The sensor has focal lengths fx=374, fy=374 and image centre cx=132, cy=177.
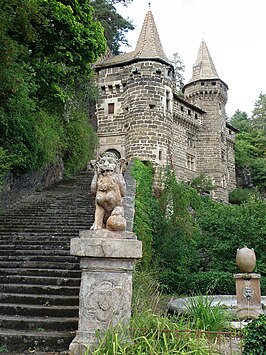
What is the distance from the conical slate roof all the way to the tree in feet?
23.4

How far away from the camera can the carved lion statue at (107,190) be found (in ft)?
15.5

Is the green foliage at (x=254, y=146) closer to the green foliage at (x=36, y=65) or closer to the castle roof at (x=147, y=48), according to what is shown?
the castle roof at (x=147, y=48)

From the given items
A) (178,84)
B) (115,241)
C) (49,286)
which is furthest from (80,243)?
(178,84)

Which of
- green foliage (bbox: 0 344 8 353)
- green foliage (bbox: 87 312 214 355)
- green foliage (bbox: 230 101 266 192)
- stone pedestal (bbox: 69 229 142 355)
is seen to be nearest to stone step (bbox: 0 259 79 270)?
green foliage (bbox: 0 344 8 353)

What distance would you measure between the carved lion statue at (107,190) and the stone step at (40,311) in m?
1.57

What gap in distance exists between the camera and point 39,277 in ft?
21.2

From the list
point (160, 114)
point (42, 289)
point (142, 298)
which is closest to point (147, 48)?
point (160, 114)

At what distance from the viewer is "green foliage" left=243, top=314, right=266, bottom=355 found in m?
3.95

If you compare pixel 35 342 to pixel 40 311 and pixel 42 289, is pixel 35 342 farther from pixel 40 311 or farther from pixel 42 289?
pixel 42 289

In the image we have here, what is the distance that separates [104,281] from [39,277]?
263 centimetres

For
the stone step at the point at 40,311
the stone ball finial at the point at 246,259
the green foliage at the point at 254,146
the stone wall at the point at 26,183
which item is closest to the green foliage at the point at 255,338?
the stone step at the point at 40,311

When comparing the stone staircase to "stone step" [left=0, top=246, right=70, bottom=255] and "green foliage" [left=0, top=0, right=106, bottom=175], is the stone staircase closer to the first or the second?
"stone step" [left=0, top=246, right=70, bottom=255]

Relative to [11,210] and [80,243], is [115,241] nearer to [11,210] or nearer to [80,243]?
[80,243]

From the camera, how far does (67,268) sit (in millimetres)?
6934
